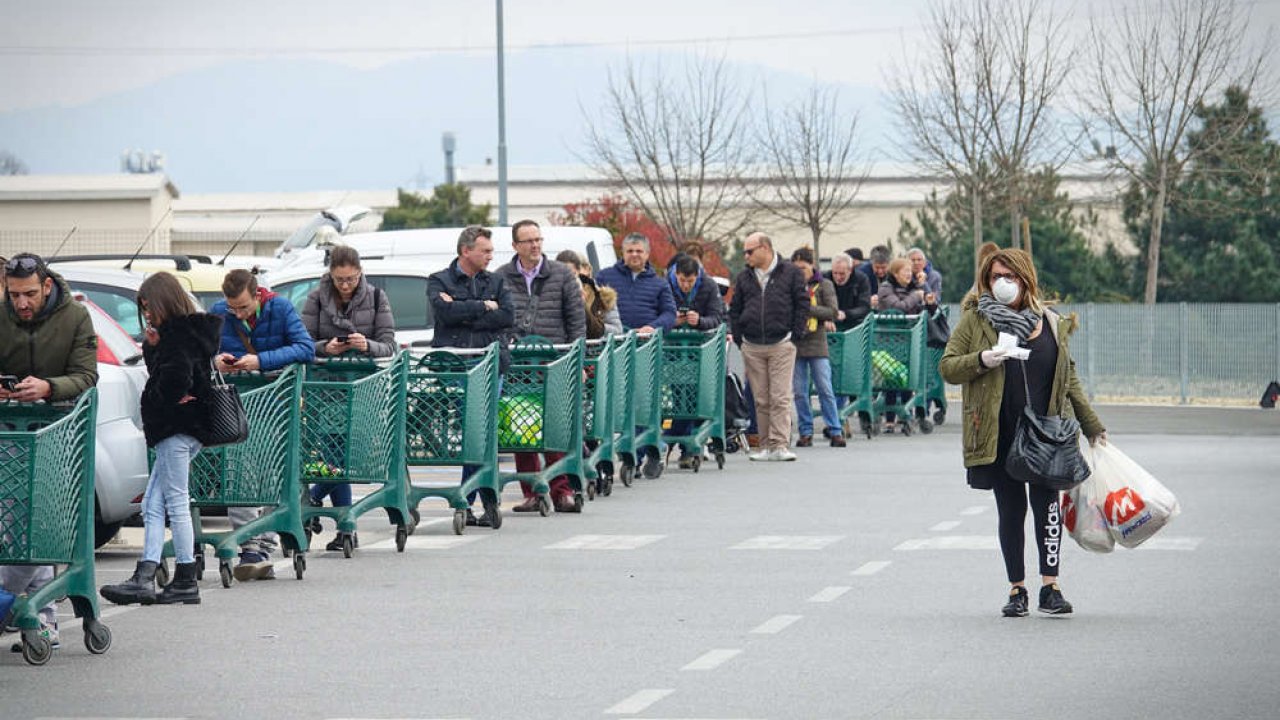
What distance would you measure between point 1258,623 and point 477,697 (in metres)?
3.90

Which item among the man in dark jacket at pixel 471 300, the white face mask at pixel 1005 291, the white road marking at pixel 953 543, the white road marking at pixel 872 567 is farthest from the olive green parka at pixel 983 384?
the man in dark jacket at pixel 471 300

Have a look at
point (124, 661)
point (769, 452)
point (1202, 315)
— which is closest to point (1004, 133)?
point (1202, 315)

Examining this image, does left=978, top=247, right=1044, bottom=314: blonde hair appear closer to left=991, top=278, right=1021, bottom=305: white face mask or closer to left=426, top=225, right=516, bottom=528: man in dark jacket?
left=991, top=278, right=1021, bottom=305: white face mask

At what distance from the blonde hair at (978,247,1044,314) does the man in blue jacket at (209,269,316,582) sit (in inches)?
151

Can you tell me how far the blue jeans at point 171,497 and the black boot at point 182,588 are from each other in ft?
0.20

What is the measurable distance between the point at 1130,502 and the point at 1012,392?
0.75 meters

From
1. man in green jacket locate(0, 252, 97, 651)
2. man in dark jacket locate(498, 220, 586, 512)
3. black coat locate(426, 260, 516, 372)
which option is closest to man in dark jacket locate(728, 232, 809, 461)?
man in dark jacket locate(498, 220, 586, 512)

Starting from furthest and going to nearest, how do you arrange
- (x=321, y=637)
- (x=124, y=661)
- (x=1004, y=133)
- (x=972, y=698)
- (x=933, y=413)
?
(x=1004, y=133), (x=933, y=413), (x=321, y=637), (x=124, y=661), (x=972, y=698)

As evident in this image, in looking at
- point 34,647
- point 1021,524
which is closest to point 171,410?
point 34,647

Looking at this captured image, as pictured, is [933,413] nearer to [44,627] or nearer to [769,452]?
[769,452]

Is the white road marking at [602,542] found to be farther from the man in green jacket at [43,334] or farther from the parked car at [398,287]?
the parked car at [398,287]

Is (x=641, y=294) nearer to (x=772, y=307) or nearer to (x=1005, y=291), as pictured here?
(x=772, y=307)

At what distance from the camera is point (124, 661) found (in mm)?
9508

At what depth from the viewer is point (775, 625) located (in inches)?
409
